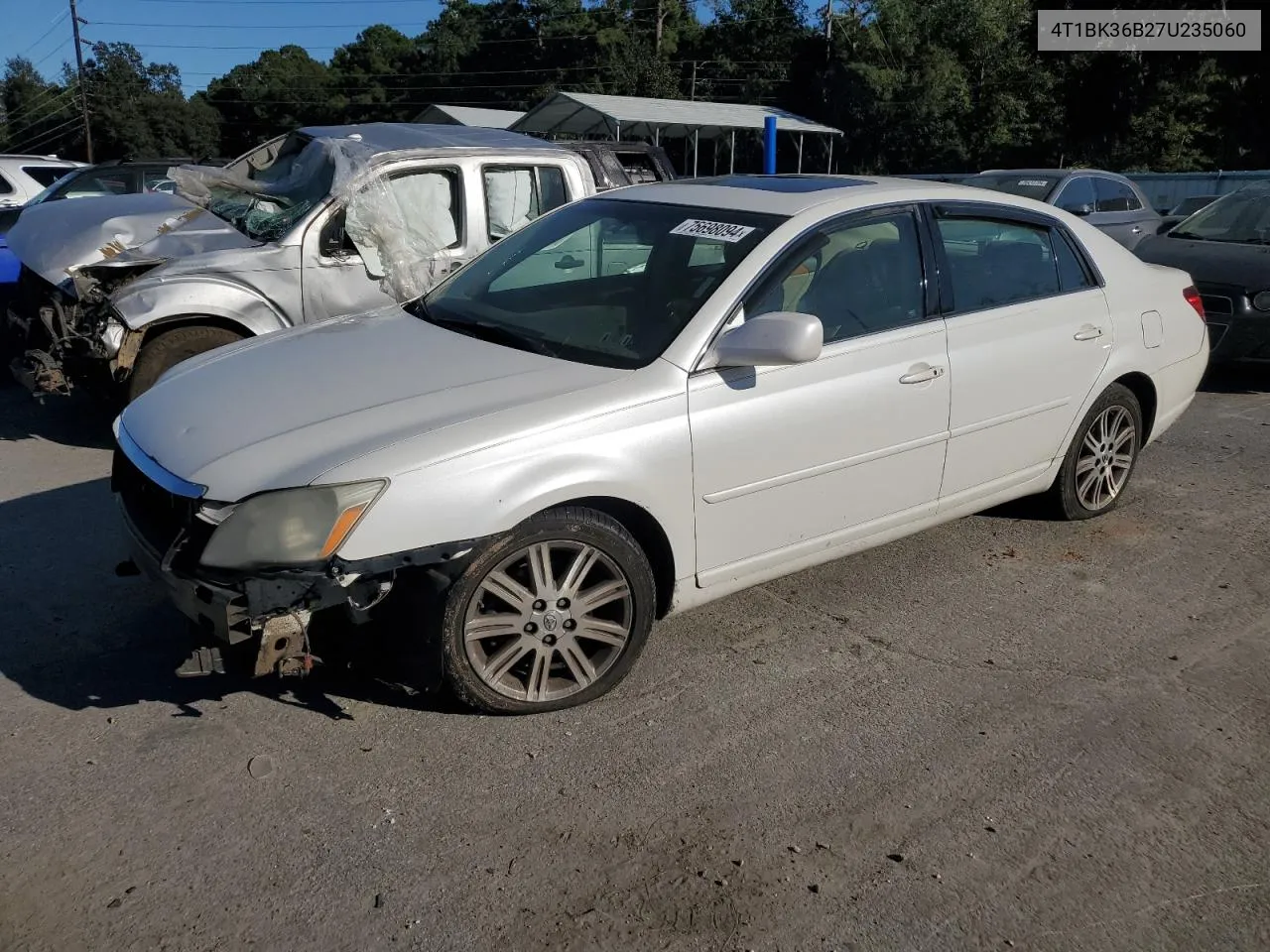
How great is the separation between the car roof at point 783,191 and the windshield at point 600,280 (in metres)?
0.08

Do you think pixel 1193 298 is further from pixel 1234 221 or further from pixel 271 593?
pixel 271 593

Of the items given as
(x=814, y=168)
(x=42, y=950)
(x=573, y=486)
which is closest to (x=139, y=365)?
(x=573, y=486)

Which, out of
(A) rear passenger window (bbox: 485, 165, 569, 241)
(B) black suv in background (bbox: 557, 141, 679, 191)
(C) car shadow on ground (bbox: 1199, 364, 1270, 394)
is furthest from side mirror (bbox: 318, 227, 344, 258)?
(C) car shadow on ground (bbox: 1199, 364, 1270, 394)

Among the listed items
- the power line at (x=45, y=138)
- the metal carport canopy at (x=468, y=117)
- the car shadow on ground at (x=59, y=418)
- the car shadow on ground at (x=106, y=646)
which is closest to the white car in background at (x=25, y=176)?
the car shadow on ground at (x=59, y=418)

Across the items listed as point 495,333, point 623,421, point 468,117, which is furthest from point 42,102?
point 623,421

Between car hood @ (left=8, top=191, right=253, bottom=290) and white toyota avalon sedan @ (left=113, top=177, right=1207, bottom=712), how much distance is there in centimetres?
268

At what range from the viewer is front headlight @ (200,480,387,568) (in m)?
2.94

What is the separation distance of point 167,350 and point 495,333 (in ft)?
9.72

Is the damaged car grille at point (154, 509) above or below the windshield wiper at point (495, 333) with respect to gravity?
below

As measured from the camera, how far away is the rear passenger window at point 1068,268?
15.8 feet

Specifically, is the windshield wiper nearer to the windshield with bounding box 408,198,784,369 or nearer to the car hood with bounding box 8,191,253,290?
the windshield with bounding box 408,198,784,369

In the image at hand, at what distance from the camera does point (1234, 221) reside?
9102 millimetres

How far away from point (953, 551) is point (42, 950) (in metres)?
3.83

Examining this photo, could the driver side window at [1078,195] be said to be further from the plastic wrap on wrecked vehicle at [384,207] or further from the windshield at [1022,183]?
the plastic wrap on wrecked vehicle at [384,207]
